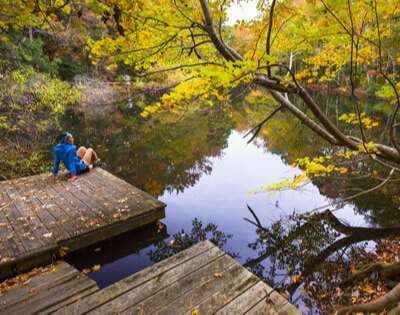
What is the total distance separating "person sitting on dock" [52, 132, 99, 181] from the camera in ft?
19.3

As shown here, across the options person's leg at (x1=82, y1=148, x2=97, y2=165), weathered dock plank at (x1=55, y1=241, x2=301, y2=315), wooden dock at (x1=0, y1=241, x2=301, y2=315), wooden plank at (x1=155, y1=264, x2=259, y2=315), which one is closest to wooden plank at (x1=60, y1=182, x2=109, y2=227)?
person's leg at (x1=82, y1=148, x2=97, y2=165)

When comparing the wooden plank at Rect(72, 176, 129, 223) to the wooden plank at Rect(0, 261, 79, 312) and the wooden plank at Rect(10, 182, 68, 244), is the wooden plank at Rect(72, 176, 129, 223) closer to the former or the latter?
the wooden plank at Rect(10, 182, 68, 244)

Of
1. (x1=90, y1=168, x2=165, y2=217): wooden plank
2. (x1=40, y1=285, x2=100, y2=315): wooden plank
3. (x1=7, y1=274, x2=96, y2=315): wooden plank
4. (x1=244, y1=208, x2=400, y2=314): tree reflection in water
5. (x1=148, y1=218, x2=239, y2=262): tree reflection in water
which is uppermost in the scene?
(x1=90, y1=168, x2=165, y2=217): wooden plank

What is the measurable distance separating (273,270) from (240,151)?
808 centimetres

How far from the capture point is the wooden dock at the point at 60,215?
375cm

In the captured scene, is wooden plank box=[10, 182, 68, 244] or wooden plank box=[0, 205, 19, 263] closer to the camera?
wooden plank box=[0, 205, 19, 263]

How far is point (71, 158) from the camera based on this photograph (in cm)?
621

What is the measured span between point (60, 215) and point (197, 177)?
5.10 m

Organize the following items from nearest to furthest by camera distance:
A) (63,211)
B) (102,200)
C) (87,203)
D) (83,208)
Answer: (63,211) < (83,208) < (87,203) < (102,200)

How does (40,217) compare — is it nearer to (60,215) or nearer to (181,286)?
(60,215)

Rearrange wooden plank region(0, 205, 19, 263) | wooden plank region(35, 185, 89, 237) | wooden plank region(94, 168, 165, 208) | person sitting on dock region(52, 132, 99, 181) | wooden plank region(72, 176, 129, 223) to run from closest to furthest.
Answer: wooden plank region(0, 205, 19, 263), wooden plank region(35, 185, 89, 237), wooden plank region(72, 176, 129, 223), wooden plank region(94, 168, 165, 208), person sitting on dock region(52, 132, 99, 181)

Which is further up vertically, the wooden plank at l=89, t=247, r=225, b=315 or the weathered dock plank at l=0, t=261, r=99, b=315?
the wooden plank at l=89, t=247, r=225, b=315

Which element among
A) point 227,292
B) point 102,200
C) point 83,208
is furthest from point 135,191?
point 227,292

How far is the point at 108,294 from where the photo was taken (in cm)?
283
